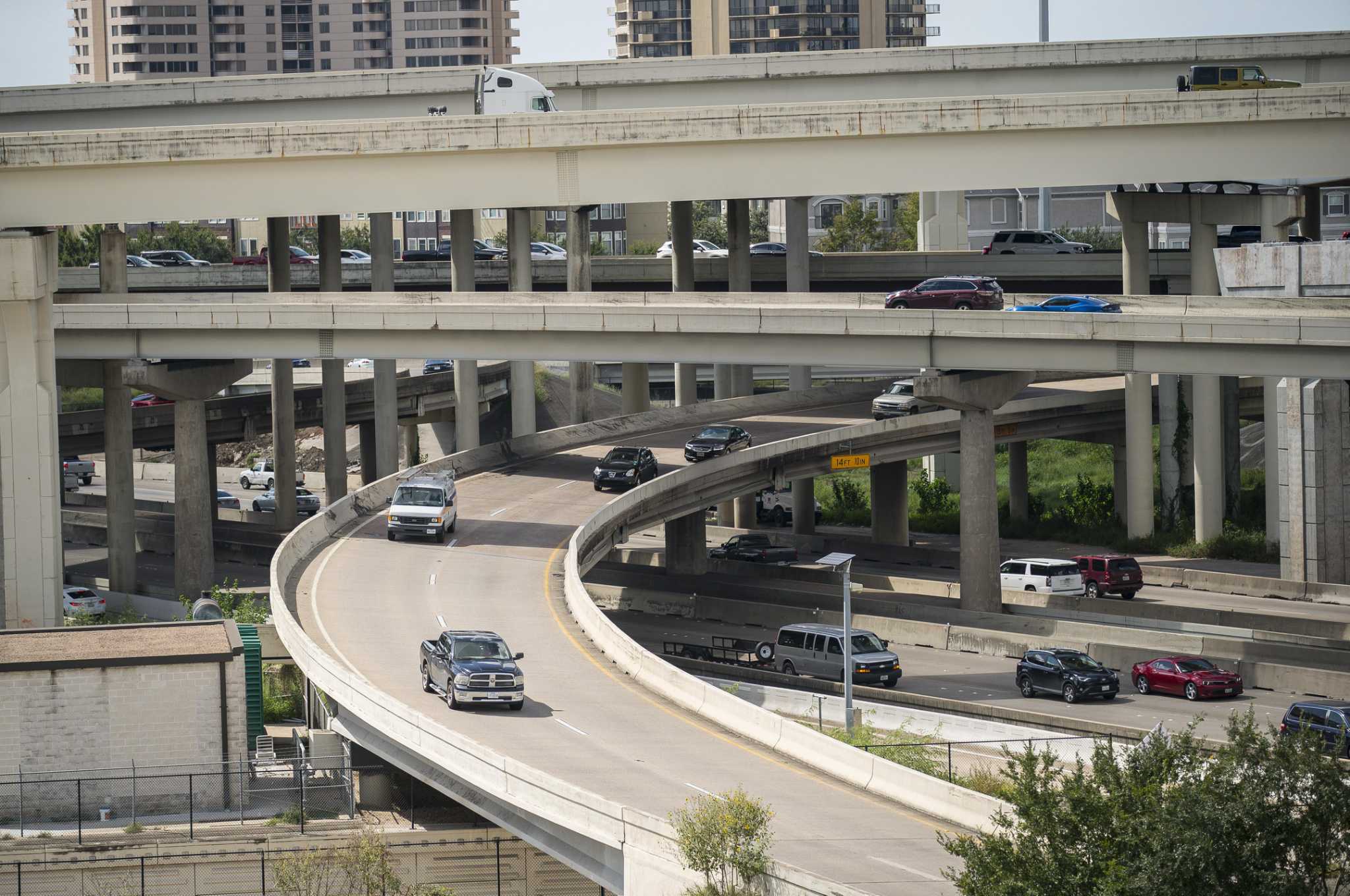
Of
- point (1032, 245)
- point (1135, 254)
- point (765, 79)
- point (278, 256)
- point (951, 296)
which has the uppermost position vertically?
point (765, 79)

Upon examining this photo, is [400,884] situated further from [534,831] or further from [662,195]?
[662,195]

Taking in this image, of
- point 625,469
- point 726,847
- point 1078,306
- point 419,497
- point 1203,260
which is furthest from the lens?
point 1203,260

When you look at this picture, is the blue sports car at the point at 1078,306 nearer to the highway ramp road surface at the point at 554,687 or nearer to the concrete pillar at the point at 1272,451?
the concrete pillar at the point at 1272,451

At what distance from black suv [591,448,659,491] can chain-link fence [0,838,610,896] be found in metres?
26.2

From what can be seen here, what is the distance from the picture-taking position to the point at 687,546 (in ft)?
226

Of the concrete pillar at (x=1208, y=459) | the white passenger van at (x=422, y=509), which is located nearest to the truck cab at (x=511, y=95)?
the white passenger van at (x=422, y=509)

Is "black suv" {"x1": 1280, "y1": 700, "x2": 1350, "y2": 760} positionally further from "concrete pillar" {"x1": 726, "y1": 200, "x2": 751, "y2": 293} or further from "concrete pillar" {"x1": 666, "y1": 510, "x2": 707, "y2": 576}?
"concrete pillar" {"x1": 726, "y1": 200, "x2": 751, "y2": 293}

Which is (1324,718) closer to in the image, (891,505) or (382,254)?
(891,505)

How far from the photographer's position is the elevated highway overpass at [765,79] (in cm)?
6619

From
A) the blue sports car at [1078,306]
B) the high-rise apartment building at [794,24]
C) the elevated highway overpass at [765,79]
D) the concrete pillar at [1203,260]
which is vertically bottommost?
the blue sports car at [1078,306]

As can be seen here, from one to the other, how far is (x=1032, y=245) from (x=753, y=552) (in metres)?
25.2

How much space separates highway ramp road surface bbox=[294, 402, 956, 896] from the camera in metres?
27.2

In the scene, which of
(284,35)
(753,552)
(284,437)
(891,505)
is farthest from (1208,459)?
(284,35)

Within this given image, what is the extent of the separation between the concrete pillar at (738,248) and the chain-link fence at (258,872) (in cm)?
4876
